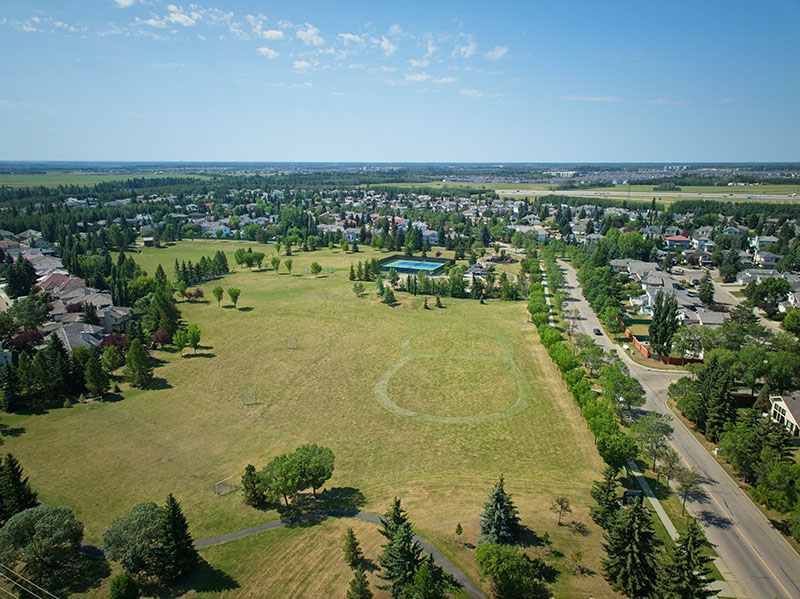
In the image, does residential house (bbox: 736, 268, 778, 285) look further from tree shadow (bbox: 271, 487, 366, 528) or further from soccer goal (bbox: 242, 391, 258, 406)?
soccer goal (bbox: 242, 391, 258, 406)

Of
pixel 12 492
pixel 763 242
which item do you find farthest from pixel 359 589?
pixel 763 242

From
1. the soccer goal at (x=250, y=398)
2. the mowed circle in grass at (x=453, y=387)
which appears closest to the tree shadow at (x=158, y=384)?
the soccer goal at (x=250, y=398)

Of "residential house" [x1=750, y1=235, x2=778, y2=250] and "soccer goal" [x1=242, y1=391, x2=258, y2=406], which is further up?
"residential house" [x1=750, y1=235, x2=778, y2=250]

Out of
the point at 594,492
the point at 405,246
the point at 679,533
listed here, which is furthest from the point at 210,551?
the point at 405,246

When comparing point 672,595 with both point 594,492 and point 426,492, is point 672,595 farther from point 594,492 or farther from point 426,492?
point 426,492

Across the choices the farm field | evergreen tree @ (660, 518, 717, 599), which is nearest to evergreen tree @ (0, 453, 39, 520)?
the farm field

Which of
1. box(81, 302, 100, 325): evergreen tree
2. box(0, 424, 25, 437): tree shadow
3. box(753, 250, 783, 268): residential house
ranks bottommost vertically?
box(0, 424, 25, 437): tree shadow

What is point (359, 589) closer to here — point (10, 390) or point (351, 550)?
point (351, 550)
